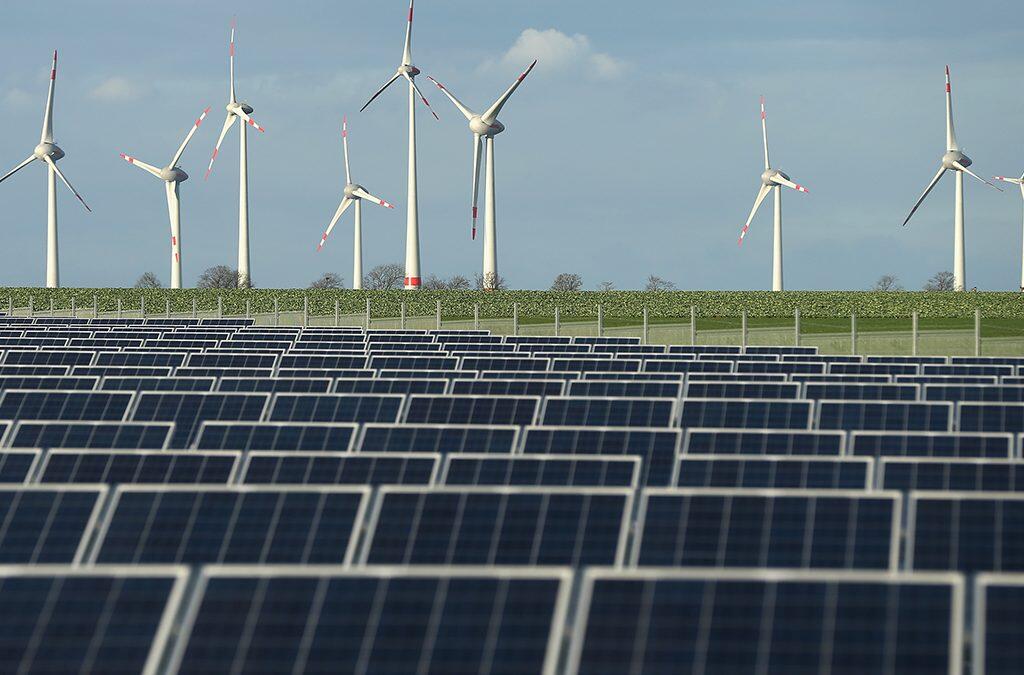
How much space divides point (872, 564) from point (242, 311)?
276 feet

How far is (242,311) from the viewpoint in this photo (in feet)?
299

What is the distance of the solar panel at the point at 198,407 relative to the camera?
1927 centimetres

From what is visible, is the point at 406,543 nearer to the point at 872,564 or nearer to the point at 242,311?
the point at 872,564

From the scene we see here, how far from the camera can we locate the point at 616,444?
48.9 feet

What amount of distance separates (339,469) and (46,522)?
3.07 meters

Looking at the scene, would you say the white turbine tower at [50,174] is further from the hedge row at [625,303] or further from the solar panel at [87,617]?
the solar panel at [87,617]

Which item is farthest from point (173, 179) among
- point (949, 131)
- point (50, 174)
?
point (949, 131)

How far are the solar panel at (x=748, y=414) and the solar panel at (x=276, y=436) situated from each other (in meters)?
5.25

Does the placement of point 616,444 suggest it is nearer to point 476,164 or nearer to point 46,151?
point 476,164

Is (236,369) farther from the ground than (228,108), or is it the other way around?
(228,108)

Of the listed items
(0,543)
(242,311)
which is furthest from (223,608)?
(242,311)

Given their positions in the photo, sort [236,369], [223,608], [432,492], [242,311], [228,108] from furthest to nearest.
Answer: [228,108] → [242,311] → [236,369] → [432,492] → [223,608]

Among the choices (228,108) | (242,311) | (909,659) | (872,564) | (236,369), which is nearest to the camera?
(909,659)

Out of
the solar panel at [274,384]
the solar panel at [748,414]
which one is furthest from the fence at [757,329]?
the solar panel at [748,414]
